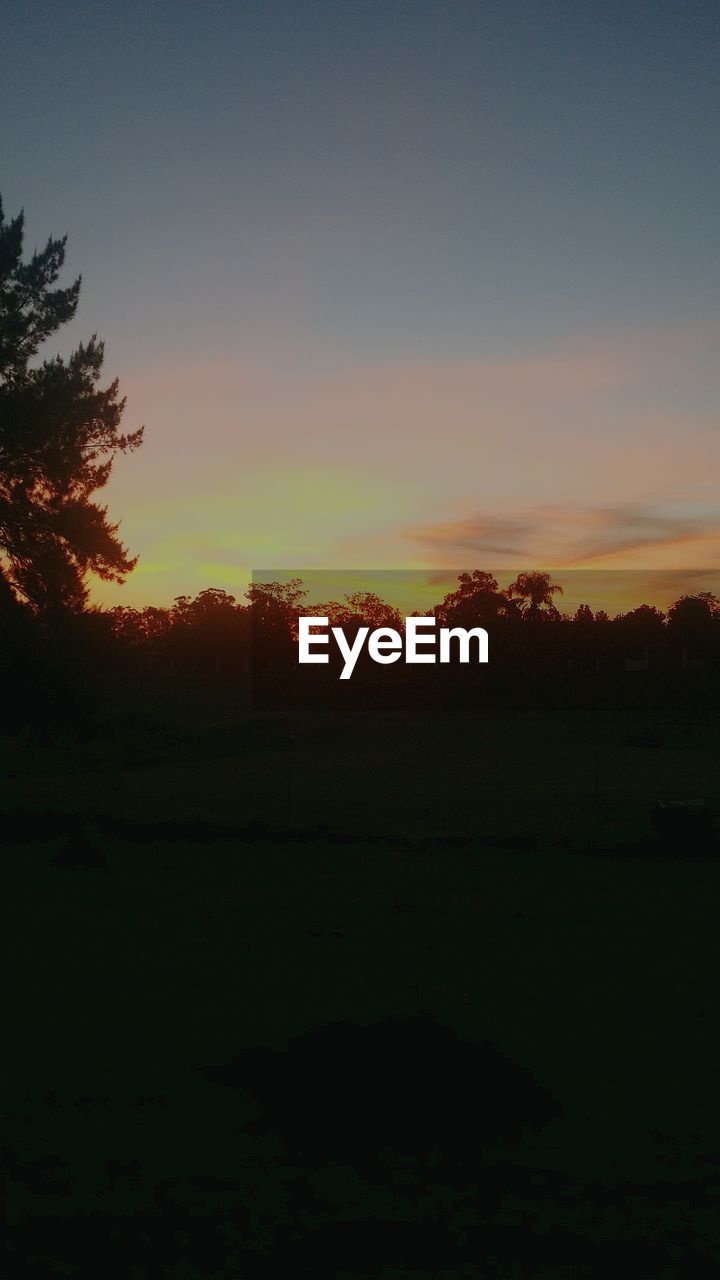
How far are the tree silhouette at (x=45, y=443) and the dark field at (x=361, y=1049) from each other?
7354 mm

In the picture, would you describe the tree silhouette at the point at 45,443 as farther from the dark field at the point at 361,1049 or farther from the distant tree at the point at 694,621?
the distant tree at the point at 694,621

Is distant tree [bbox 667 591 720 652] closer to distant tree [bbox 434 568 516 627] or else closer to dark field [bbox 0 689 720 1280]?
distant tree [bbox 434 568 516 627]

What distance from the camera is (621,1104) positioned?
466 centimetres

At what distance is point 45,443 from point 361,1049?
17.2 m

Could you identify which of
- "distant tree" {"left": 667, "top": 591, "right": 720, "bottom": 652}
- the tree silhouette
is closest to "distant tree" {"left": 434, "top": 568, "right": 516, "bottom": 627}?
"distant tree" {"left": 667, "top": 591, "right": 720, "bottom": 652}

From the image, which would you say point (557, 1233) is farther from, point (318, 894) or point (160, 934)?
point (318, 894)

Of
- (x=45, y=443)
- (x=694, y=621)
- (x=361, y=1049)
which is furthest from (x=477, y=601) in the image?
(x=361, y=1049)

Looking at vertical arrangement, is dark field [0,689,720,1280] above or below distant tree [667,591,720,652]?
below

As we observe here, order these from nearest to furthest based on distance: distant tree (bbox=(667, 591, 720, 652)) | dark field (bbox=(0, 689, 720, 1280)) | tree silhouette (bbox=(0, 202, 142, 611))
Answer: dark field (bbox=(0, 689, 720, 1280)) → tree silhouette (bbox=(0, 202, 142, 611)) → distant tree (bbox=(667, 591, 720, 652))

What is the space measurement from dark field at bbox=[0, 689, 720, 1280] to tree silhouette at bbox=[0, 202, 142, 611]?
24.1 feet

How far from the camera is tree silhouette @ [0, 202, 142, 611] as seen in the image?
64.3ft

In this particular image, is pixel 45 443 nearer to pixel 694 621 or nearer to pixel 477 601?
pixel 477 601

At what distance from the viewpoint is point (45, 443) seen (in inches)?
777

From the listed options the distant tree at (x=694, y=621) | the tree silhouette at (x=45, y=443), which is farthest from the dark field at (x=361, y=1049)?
the distant tree at (x=694, y=621)
